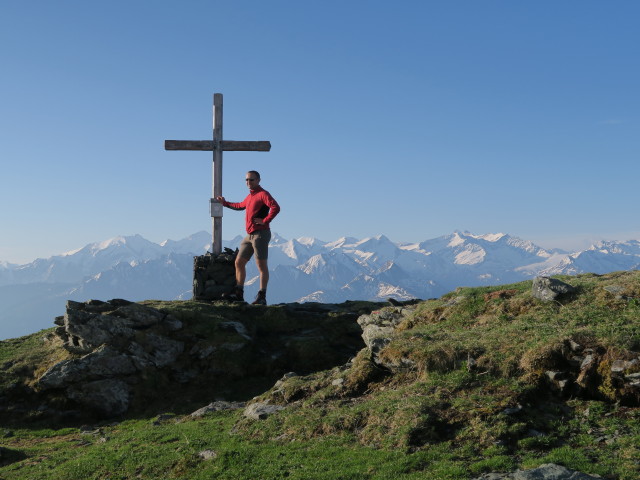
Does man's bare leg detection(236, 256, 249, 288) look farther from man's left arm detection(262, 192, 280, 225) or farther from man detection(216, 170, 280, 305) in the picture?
man's left arm detection(262, 192, 280, 225)

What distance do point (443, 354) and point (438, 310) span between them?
15.8ft

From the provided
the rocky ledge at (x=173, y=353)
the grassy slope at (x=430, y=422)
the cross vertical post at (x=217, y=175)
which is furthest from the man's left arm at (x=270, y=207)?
the grassy slope at (x=430, y=422)

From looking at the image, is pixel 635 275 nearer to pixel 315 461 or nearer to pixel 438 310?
pixel 438 310

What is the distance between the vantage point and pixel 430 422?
12477 millimetres

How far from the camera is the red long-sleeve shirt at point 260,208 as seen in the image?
27484 mm

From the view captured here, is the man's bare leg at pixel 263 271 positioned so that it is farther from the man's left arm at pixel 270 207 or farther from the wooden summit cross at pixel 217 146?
the wooden summit cross at pixel 217 146

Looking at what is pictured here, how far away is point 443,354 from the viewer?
592 inches

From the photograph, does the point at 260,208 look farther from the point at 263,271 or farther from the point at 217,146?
the point at 217,146

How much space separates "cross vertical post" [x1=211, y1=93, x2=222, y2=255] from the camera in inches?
1210

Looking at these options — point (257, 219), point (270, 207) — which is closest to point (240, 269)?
point (257, 219)

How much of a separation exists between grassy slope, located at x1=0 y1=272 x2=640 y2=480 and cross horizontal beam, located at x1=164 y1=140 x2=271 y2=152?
53.8 feet

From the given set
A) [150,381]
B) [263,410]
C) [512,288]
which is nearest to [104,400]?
[150,381]

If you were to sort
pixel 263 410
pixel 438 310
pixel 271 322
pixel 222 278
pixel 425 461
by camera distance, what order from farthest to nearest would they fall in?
pixel 222 278, pixel 271 322, pixel 438 310, pixel 263 410, pixel 425 461

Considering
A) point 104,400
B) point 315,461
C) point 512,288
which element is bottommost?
point 104,400
